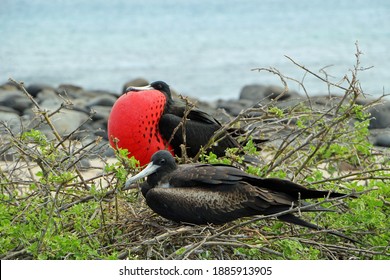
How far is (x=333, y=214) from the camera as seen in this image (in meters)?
3.79

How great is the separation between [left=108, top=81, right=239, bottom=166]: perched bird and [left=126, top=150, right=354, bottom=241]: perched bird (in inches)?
35.0

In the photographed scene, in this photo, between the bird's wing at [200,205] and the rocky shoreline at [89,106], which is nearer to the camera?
the bird's wing at [200,205]

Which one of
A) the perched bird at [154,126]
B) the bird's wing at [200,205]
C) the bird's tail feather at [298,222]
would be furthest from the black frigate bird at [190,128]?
the bird's tail feather at [298,222]

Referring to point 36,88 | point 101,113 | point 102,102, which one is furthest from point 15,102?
point 36,88

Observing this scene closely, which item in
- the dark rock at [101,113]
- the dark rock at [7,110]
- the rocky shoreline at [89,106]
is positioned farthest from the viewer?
the dark rock at [7,110]

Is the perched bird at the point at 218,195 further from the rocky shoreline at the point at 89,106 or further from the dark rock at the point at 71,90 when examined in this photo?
the dark rock at the point at 71,90

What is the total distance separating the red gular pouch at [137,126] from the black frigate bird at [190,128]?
0.05 metres

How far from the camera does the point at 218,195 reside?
363 centimetres

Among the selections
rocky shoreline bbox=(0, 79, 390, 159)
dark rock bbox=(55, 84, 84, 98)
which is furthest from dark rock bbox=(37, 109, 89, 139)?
dark rock bbox=(55, 84, 84, 98)

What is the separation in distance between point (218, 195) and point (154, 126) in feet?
3.96

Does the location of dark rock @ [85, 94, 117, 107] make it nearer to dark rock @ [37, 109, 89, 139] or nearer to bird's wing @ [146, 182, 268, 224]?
dark rock @ [37, 109, 89, 139]

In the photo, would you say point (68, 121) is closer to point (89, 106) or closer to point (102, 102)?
point (89, 106)

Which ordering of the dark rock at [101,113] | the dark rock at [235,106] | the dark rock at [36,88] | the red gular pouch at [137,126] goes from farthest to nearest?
the dark rock at [36,88] → the dark rock at [235,106] → the dark rock at [101,113] → the red gular pouch at [137,126]

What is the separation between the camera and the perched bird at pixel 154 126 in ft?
15.4
